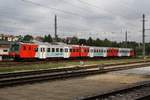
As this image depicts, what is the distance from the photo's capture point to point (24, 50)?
4253 centimetres

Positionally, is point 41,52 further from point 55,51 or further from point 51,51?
point 55,51

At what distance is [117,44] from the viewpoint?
5266 inches

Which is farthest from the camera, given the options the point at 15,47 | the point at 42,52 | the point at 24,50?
the point at 42,52

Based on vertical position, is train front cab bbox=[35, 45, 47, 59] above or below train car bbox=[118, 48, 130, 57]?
above

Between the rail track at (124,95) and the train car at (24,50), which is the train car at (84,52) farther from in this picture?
the rail track at (124,95)

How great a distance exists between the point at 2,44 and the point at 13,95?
6466cm

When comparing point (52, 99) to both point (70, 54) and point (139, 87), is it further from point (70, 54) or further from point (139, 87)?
point (70, 54)

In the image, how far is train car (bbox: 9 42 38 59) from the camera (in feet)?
139

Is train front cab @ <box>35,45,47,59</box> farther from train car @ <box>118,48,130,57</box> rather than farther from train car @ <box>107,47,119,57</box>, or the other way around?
train car @ <box>118,48,130,57</box>

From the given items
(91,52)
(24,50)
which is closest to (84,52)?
(91,52)

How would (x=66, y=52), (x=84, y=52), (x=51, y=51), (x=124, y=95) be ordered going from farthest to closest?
(x=84, y=52)
(x=66, y=52)
(x=51, y=51)
(x=124, y=95)

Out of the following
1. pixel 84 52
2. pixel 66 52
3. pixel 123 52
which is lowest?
pixel 123 52

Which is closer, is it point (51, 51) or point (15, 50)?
point (15, 50)

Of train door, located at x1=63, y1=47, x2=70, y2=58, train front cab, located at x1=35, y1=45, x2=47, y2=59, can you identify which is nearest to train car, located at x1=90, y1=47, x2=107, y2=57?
train door, located at x1=63, y1=47, x2=70, y2=58
